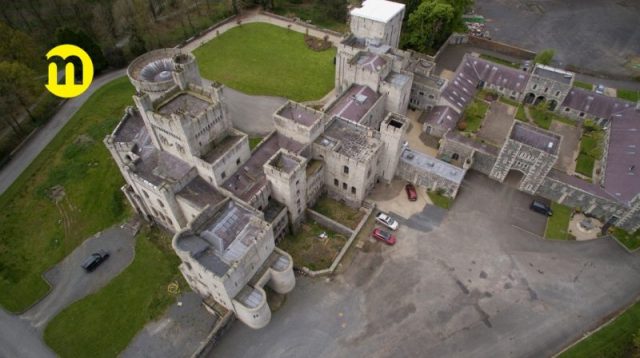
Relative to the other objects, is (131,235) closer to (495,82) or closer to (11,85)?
(11,85)

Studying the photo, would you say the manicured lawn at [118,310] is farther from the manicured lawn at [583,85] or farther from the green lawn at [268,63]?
the manicured lawn at [583,85]

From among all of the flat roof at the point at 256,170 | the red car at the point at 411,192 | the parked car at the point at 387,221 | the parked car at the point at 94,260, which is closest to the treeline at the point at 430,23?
the red car at the point at 411,192

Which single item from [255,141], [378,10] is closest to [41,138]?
[255,141]

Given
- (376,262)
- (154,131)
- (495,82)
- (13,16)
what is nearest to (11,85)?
(154,131)

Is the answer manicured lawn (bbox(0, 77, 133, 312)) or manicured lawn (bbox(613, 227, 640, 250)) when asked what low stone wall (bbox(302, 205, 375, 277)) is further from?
manicured lawn (bbox(613, 227, 640, 250))

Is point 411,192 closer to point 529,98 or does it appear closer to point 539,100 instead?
point 529,98

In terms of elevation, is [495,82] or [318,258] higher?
[495,82]

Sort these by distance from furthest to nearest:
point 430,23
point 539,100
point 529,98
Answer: point 430,23, point 529,98, point 539,100
